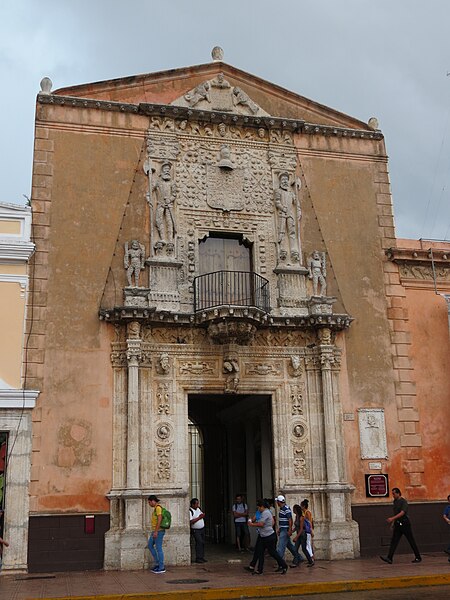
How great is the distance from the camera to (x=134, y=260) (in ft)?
55.2

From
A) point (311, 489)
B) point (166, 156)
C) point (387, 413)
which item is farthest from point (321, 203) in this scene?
point (311, 489)

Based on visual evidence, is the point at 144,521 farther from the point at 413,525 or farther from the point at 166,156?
the point at 166,156

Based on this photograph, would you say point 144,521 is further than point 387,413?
No

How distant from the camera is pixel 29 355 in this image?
15.7 meters

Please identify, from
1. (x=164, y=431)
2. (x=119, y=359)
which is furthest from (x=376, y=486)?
(x=119, y=359)

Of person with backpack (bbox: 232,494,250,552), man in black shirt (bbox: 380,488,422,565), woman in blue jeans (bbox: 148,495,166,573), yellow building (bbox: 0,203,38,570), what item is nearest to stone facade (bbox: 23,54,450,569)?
yellow building (bbox: 0,203,38,570)

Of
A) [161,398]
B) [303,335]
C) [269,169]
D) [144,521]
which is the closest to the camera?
[144,521]

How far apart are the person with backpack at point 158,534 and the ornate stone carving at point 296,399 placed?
14.0ft

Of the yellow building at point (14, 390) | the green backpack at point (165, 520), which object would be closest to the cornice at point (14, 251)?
the yellow building at point (14, 390)

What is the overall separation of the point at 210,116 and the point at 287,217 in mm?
3231

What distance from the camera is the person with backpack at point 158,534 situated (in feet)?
46.1

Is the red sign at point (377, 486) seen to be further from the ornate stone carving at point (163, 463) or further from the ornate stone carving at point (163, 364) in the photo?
the ornate stone carving at point (163, 364)

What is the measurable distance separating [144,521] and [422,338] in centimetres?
830

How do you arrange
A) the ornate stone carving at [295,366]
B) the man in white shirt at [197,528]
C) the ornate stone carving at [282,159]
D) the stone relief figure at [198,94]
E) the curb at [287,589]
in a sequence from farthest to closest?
1. the ornate stone carving at [282,159]
2. the stone relief figure at [198,94]
3. the ornate stone carving at [295,366]
4. the man in white shirt at [197,528]
5. the curb at [287,589]
